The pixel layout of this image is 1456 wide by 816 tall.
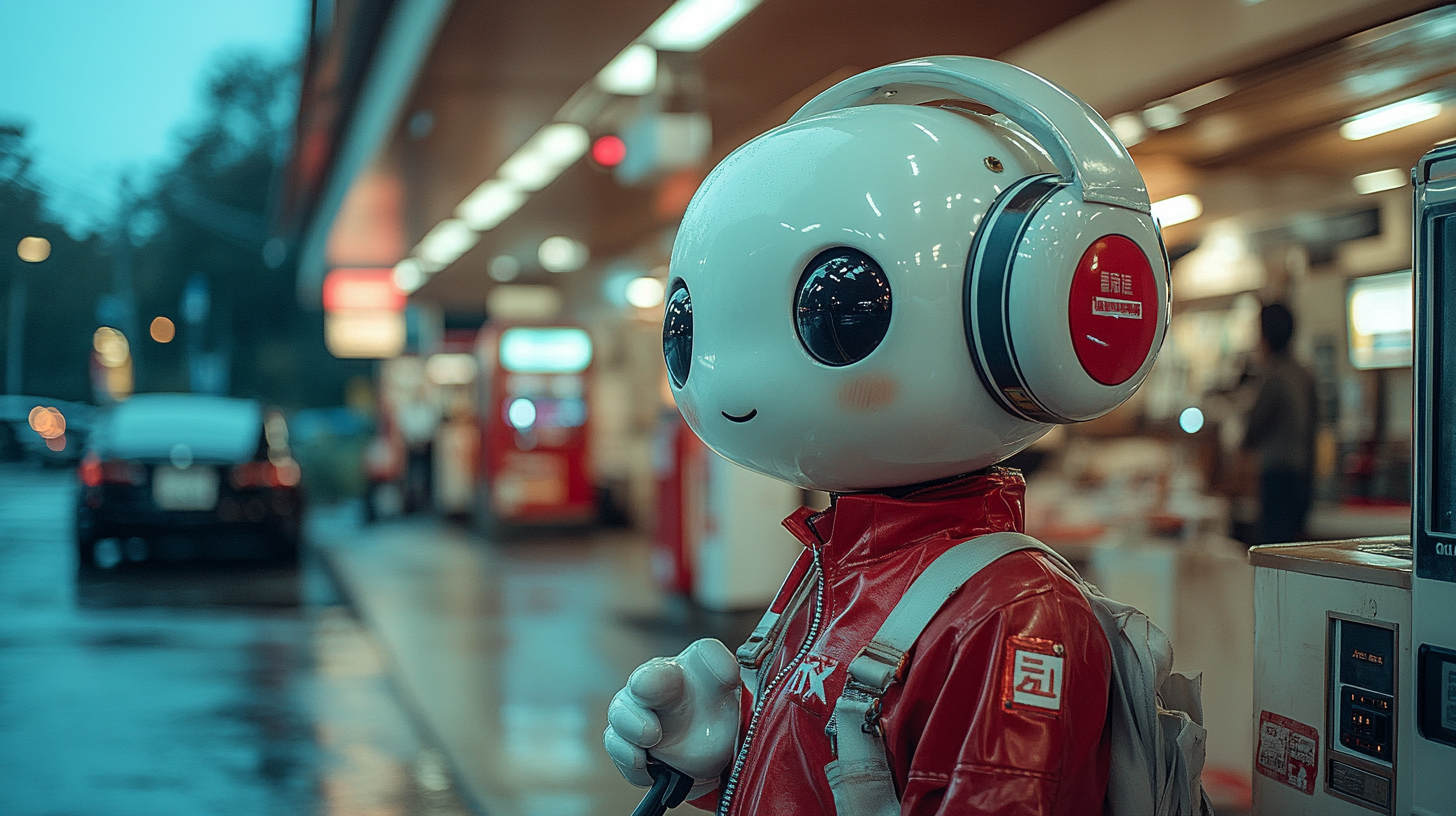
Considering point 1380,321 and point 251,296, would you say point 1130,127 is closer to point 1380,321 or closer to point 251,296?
point 1380,321

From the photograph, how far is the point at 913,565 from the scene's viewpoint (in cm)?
174

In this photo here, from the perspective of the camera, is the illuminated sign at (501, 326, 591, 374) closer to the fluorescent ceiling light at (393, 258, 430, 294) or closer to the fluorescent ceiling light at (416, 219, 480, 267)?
the fluorescent ceiling light at (416, 219, 480, 267)

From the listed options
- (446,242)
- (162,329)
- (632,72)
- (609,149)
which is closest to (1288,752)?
(632,72)

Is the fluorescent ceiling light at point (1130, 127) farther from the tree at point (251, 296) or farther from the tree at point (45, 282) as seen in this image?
the tree at point (251, 296)

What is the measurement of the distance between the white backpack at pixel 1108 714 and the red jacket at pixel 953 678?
0.03 metres

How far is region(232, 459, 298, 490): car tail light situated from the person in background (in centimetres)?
790

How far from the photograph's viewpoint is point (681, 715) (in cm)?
195

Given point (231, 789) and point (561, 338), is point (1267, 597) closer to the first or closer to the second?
point (231, 789)

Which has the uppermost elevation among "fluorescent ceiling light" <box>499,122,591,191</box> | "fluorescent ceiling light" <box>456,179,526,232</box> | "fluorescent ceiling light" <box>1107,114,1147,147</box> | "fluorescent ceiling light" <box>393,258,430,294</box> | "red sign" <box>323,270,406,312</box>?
"fluorescent ceiling light" <box>499,122,591,191</box>

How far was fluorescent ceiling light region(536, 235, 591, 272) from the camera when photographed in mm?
14141

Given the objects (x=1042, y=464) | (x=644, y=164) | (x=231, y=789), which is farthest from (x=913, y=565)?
(x=1042, y=464)

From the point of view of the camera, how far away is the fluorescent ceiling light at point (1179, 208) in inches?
279

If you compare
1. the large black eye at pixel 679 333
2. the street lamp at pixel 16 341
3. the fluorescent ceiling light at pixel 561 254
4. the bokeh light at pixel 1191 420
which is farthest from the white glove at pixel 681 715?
the fluorescent ceiling light at pixel 561 254

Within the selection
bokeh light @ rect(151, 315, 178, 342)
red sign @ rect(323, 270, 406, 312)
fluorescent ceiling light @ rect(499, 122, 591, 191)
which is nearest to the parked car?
fluorescent ceiling light @ rect(499, 122, 591, 191)
